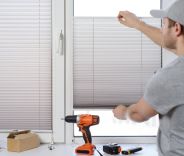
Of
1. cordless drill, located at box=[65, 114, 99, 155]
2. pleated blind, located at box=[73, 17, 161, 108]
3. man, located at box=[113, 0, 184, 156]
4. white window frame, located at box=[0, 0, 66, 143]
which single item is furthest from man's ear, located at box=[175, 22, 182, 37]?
white window frame, located at box=[0, 0, 66, 143]

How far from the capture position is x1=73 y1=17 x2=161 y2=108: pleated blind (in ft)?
7.89

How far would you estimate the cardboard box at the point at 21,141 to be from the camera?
7.23 ft

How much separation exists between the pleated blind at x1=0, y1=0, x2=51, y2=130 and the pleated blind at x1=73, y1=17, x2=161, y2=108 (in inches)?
9.2

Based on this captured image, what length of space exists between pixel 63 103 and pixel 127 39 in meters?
0.68

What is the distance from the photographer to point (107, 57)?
241 centimetres

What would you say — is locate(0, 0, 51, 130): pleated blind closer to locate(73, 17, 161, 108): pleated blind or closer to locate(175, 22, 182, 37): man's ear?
locate(73, 17, 161, 108): pleated blind

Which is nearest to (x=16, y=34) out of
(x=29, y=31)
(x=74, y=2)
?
(x=29, y=31)

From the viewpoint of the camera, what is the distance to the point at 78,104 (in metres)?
2.42

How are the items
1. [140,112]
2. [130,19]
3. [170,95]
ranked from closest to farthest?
[170,95]
[140,112]
[130,19]

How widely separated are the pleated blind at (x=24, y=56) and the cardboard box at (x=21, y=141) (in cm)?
19

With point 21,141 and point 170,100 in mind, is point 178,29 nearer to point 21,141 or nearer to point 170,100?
point 170,100

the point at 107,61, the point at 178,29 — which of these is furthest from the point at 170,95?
the point at 107,61

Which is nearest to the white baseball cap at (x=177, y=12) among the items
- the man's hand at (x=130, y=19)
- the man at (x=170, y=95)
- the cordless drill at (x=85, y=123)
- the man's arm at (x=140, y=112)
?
the man at (x=170, y=95)

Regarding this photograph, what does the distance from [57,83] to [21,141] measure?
0.50 meters
